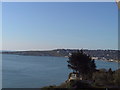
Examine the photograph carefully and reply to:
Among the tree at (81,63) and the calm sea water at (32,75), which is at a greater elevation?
the tree at (81,63)

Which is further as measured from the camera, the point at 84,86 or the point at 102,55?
the point at 102,55

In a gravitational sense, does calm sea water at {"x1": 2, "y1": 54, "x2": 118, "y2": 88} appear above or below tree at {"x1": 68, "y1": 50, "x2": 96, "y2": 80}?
below

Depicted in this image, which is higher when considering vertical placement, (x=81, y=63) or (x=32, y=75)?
(x=81, y=63)

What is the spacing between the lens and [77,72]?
51.7 ft

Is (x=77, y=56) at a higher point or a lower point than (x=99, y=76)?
higher

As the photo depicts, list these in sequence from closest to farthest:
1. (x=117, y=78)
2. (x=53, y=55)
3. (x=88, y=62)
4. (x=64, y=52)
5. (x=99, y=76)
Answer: (x=117, y=78), (x=99, y=76), (x=88, y=62), (x=64, y=52), (x=53, y=55)

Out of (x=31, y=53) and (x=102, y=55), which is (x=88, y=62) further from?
(x=31, y=53)

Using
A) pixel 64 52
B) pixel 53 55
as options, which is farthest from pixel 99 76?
pixel 53 55

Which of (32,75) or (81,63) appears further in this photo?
(32,75)

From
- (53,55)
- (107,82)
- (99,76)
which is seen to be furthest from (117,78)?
(53,55)

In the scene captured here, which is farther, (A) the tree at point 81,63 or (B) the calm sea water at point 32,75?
(B) the calm sea water at point 32,75

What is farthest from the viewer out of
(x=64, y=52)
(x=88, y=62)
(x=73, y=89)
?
(x=64, y=52)

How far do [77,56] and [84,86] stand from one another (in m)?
5.15

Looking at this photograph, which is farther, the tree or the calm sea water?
the calm sea water
